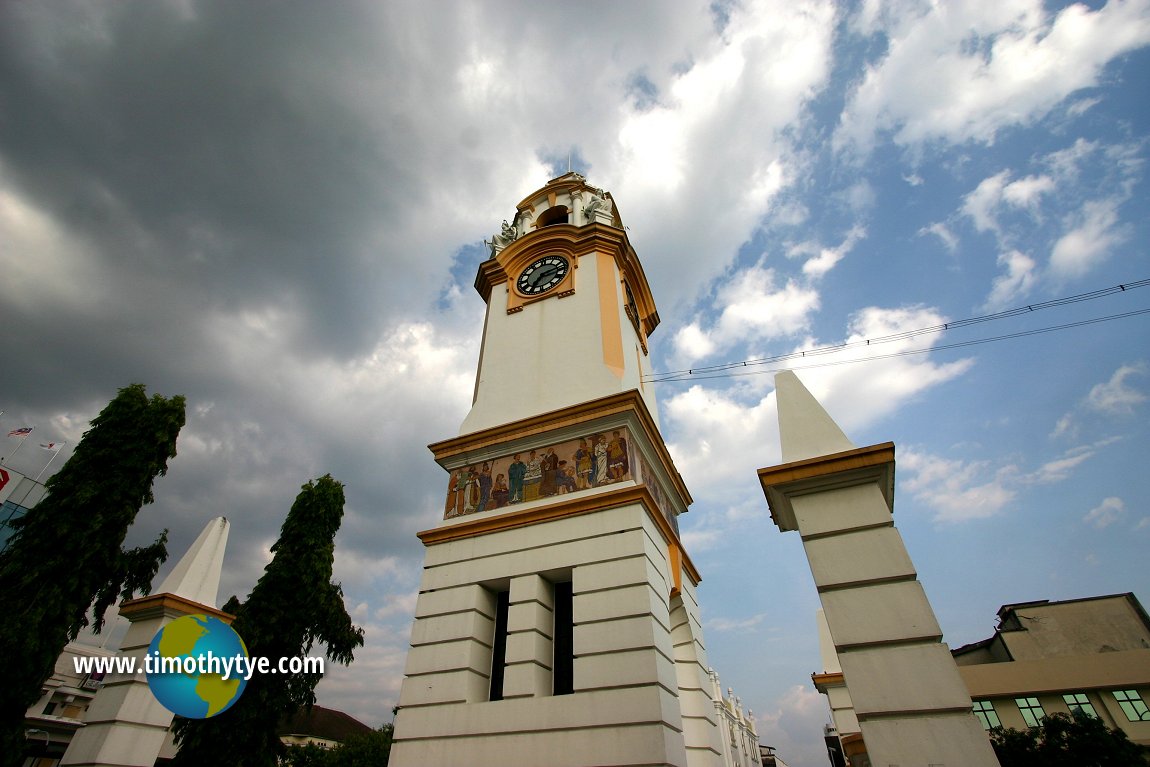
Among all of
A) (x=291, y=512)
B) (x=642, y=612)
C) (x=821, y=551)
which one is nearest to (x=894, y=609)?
(x=821, y=551)

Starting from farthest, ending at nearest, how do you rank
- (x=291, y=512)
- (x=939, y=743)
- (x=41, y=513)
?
(x=291, y=512) < (x=41, y=513) < (x=939, y=743)

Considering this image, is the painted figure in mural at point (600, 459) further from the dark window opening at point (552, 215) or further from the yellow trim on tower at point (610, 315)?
the dark window opening at point (552, 215)

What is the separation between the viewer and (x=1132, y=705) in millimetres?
24219

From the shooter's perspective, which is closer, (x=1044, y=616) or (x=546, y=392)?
(x=546, y=392)

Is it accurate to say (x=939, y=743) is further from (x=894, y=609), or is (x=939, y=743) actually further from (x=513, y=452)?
(x=513, y=452)

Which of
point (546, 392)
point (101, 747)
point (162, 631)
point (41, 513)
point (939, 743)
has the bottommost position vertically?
point (939, 743)

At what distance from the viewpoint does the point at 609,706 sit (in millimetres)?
8500

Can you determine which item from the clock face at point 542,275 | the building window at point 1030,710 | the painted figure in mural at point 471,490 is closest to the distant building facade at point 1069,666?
the building window at point 1030,710

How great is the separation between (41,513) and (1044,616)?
40.6 meters

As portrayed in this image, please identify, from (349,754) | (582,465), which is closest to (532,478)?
(582,465)

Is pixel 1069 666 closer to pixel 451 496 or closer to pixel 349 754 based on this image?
pixel 451 496

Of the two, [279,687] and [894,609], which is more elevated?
[279,687]

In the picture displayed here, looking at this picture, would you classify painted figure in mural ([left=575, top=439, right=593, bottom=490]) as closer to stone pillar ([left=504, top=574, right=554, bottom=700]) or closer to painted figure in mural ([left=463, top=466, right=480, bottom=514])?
stone pillar ([left=504, top=574, right=554, bottom=700])

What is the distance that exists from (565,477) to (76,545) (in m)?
9.08
